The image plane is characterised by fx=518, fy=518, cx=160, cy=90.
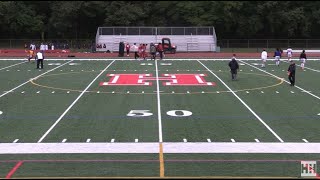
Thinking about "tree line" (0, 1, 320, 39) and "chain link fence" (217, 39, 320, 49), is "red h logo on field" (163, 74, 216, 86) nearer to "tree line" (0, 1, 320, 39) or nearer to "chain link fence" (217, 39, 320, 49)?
"tree line" (0, 1, 320, 39)

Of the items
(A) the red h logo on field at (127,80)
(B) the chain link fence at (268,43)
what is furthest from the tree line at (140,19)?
(A) the red h logo on field at (127,80)

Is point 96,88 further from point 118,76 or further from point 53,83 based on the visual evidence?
point 118,76

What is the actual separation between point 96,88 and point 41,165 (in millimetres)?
14125

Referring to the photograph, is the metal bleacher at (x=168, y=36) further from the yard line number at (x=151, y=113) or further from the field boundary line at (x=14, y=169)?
the field boundary line at (x=14, y=169)

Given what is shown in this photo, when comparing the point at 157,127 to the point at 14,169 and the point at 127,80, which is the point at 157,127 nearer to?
the point at 14,169

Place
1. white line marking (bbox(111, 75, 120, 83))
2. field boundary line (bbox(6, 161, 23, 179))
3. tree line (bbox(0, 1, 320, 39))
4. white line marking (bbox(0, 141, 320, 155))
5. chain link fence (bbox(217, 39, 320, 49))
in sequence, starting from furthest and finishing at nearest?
1. chain link fence (bbox(217, 39, 320, 49))
2. tree line (bbox(0, 1, 320, 39))
3. white line marking (bbox(111, 75, 120, 83))
4. white line marking (bbox(0, 141, 320, 155))
5. field boundary line (bbox(6, 161, 23, 179))

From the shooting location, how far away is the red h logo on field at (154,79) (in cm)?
2728

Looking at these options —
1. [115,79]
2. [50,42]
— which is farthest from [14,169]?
[50,42]

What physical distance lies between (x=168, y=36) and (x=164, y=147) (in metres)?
51.2

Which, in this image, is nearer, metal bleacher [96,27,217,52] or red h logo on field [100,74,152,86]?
red h logo on field [100,74,152,86]

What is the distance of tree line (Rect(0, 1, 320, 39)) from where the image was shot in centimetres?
6956

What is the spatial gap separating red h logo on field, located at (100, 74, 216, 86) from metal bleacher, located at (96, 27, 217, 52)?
30.8 metres

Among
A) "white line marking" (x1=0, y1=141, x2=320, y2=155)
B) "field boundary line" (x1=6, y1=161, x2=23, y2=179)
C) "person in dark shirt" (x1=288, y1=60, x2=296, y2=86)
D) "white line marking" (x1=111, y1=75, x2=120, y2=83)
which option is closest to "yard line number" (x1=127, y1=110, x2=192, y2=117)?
"white line marking" (x1=0, y1=141, x2=320, y2=155)

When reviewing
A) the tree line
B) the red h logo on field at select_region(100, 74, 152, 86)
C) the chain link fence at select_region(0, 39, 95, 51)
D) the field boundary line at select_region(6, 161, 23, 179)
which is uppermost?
the tree line
